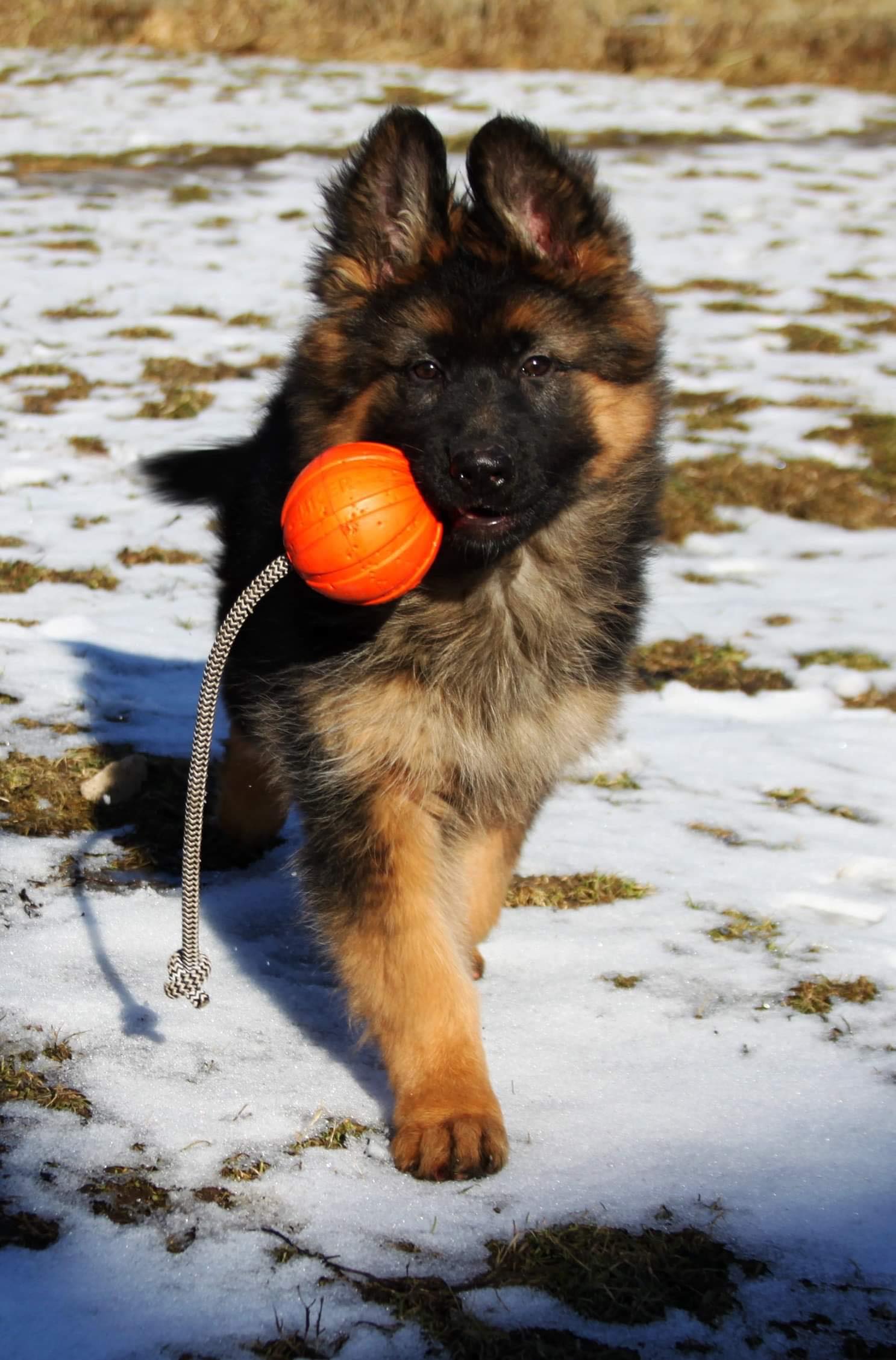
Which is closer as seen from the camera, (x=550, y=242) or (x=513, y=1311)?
(x=513, y=1311)

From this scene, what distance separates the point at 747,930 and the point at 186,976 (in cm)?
141

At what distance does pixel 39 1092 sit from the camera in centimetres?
234

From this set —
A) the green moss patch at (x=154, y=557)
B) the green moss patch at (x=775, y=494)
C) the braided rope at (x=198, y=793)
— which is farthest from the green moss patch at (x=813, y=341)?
the braided rope at (x=198, y=793)

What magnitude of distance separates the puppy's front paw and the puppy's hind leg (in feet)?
4.24

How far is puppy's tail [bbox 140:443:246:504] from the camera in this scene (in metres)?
3.62

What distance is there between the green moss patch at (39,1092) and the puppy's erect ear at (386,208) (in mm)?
1579

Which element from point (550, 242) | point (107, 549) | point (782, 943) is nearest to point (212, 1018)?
point (782, 943)

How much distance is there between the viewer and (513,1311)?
6.31 ft

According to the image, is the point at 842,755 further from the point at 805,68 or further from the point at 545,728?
the point at 805,68

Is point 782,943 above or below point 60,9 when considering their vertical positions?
below

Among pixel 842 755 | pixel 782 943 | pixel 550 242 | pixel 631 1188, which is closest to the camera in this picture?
pixel 631 1188

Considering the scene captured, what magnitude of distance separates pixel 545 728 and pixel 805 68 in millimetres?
15233

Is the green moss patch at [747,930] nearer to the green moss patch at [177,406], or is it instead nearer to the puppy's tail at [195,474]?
the puppy's tail at [195,474]

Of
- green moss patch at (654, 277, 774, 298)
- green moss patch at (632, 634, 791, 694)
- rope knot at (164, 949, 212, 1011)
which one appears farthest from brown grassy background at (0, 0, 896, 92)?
rope knot at (164, 949, 212, 1011)
